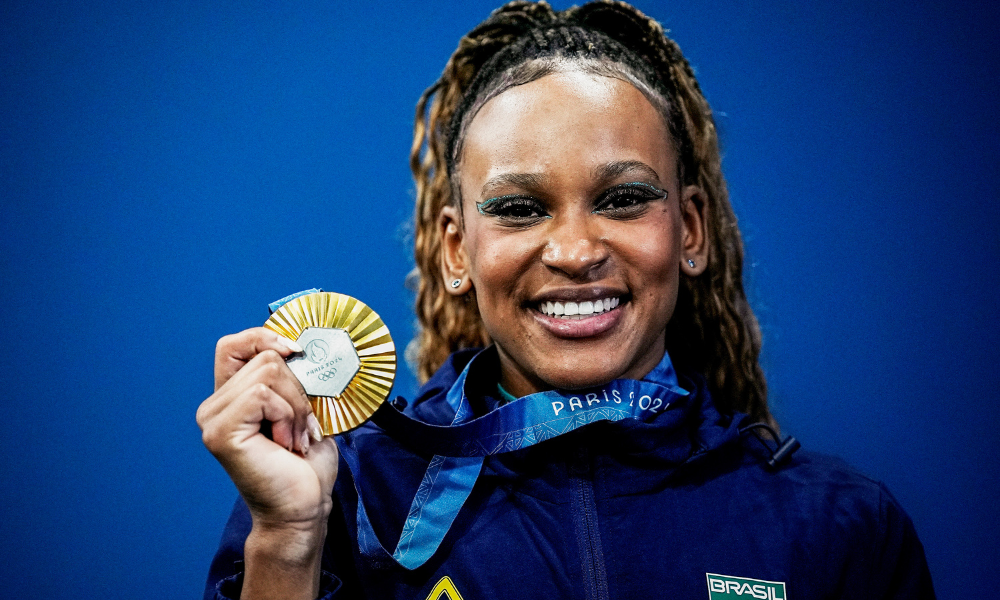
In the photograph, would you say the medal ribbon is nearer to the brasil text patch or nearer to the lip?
the lip

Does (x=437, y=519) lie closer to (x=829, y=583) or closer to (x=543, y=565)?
(x=543, y=565)

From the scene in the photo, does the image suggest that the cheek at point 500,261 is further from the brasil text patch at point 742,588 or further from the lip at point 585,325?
the brasil text patch at point 742,588

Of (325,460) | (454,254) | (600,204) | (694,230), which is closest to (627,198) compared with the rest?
(600,204)

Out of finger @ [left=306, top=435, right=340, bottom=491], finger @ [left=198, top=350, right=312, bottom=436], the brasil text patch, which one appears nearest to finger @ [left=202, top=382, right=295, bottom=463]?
finger @ [left=198, top=350, right=312, bottom=436]

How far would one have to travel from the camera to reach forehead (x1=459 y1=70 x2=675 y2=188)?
1645mm

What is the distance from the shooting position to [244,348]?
144cm

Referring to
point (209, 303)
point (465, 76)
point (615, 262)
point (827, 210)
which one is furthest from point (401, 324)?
point (827, 210)

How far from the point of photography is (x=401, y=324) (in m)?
2.33

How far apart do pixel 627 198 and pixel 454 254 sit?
0.43 metres

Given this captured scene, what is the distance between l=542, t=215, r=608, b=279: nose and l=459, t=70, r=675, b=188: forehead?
99mm

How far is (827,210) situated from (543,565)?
4.15ft

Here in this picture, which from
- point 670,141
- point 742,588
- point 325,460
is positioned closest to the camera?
point 325,460

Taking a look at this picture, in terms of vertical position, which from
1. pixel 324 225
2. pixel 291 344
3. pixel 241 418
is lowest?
pixel 241 418

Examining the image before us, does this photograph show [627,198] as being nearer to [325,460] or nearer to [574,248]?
[574,248]
